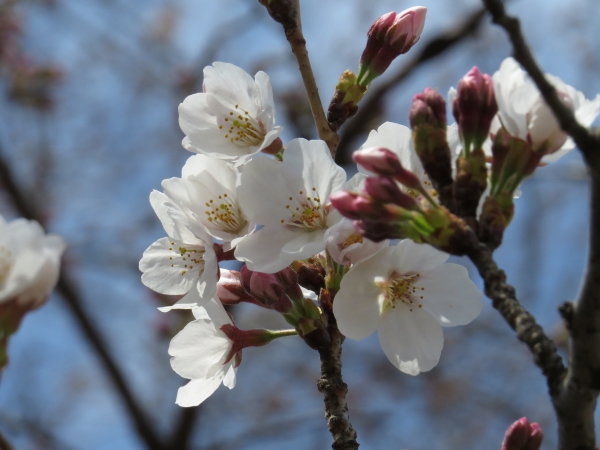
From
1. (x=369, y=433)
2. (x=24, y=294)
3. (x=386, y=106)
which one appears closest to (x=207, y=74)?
(x=24, y=294)

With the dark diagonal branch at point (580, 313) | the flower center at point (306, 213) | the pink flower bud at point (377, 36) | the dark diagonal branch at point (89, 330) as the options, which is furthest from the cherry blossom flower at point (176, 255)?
the dark diagonal branch at point (89, 330)

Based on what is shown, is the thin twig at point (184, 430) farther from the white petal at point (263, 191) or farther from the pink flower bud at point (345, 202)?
the pink flower bud at point (345, 202)

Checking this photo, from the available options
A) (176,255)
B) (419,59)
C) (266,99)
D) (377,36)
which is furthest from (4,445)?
(419,59)

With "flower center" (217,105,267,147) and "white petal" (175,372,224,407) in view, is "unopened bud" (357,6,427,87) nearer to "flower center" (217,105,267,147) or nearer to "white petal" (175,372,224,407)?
"flower center" (217,105,267,147)

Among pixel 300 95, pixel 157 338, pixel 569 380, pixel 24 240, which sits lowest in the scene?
pixel 569 380

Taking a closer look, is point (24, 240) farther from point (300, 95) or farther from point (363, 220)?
point (300, 95)
